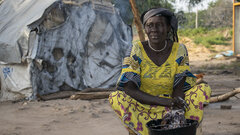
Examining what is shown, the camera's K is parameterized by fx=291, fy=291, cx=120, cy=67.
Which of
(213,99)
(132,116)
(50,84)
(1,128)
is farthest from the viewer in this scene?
(50,84)

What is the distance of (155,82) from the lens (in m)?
2.29

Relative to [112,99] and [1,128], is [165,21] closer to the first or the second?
Answer: [112,99]

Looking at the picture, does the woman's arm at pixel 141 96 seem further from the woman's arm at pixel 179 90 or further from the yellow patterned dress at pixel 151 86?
the woman's arm at pixel 179 90

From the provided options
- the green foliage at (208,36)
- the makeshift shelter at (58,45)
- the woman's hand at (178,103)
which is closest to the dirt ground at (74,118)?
the makeshift shelter at (58,45)

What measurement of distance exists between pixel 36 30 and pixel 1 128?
2529 mm

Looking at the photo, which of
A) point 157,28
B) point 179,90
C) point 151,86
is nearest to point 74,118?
point 151,86

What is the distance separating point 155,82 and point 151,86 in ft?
0.16

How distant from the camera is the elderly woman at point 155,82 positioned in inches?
85.9

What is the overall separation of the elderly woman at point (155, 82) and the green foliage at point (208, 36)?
15.2m

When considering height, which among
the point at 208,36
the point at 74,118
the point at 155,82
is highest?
the point at 155,82

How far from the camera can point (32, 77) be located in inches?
221

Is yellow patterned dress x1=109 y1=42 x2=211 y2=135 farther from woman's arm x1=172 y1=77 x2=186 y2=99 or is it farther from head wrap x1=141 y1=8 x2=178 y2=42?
head wrap x1=141 y1=8 x2=178 y2=42

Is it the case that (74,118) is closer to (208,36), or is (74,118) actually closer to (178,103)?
(178,103)

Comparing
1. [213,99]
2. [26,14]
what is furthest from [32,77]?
[213,99]
